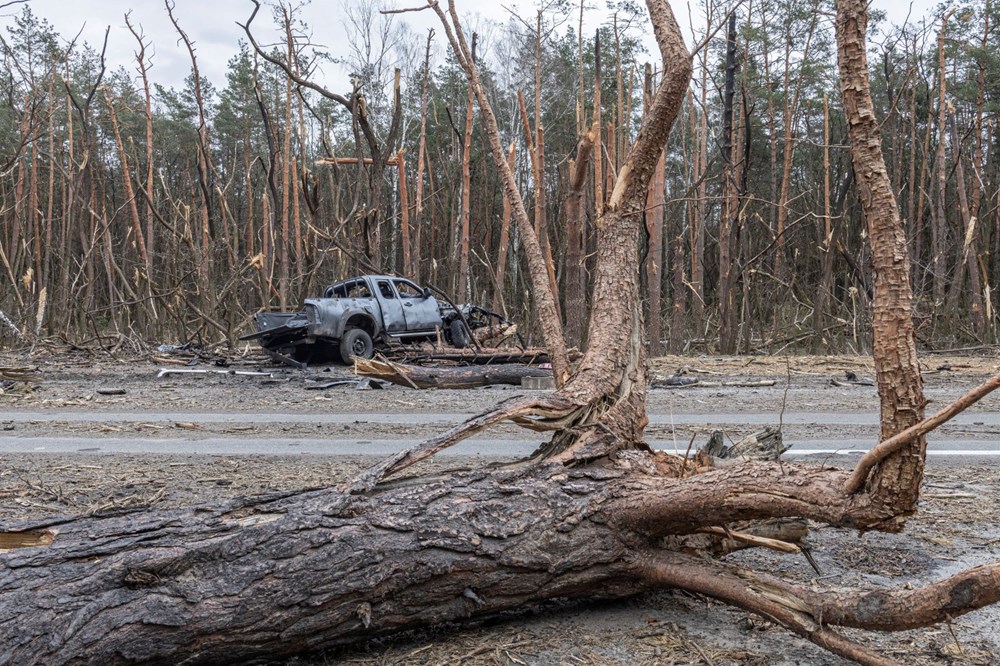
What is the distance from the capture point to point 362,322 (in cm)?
1427

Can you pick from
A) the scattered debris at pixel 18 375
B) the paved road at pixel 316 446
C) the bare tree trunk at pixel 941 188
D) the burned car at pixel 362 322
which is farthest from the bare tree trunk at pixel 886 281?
the bare tree trunk at pixel 941 188

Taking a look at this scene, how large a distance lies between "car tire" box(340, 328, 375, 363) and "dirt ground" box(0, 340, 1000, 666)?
1544 mm

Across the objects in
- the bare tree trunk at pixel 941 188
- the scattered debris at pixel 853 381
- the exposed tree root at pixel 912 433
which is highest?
the bare tree trunk at pixel 941 188

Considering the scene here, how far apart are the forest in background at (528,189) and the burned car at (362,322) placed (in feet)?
2.79

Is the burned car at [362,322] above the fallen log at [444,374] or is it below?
above

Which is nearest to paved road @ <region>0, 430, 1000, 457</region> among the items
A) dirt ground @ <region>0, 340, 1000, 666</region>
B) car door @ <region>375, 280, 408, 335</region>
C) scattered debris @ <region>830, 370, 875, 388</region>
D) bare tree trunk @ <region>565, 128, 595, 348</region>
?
dirt ground @ <region>0, 340, 1000, 666</region>

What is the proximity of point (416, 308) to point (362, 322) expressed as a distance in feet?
3.76

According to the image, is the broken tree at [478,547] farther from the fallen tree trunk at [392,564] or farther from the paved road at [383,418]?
the paved road at [383,418]

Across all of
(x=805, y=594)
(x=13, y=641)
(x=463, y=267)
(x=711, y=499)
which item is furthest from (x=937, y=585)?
(x=463, y=267)

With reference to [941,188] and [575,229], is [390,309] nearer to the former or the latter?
[575,229]

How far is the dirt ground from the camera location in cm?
270

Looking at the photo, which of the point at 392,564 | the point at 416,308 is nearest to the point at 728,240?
the point at 416,308

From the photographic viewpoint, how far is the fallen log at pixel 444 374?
1089 cm

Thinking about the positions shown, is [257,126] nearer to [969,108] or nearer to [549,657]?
[969,108]
